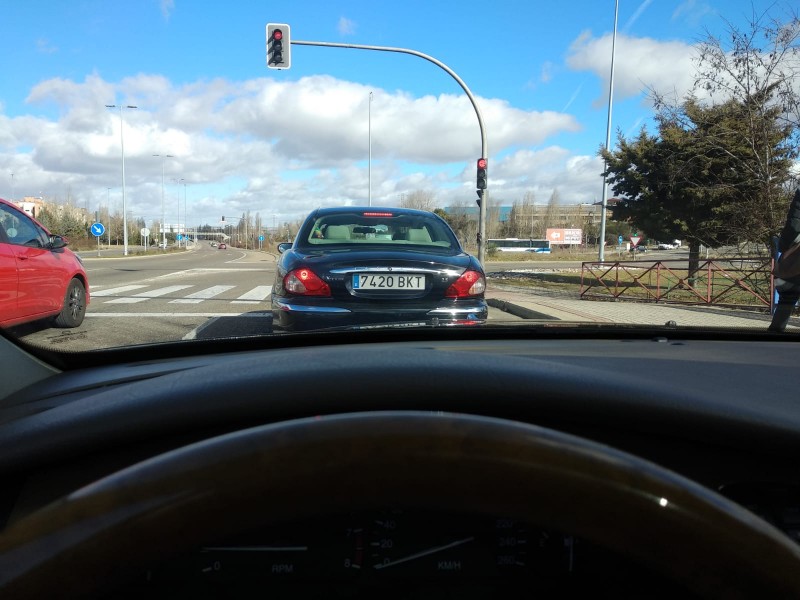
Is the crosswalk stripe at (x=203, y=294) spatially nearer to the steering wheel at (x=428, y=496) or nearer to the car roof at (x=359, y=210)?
the car roof at (x=359, y=210)

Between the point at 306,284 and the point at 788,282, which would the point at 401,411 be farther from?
the point at 788,282

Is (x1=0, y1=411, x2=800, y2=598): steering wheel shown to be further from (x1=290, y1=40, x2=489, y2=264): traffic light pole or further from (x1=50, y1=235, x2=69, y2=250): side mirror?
(x1=290, y1=40, x2=489, y2=264): traffic light pole

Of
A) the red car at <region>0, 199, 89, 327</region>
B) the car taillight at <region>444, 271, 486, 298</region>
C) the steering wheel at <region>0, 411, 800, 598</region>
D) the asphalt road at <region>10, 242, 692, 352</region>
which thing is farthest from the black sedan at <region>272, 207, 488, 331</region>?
the steering wheel at <region>0, 411, 800, 598</region>

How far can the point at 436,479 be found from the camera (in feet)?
2.63

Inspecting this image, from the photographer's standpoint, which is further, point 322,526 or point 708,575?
point 322,526

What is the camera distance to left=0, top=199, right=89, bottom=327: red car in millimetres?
5789

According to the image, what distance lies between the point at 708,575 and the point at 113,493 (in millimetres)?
807

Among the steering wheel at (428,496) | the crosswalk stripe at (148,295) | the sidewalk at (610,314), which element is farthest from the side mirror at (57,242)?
the steering wheel at (428,496)

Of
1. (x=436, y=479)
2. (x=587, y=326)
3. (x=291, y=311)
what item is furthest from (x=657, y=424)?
(x=291, y=311)

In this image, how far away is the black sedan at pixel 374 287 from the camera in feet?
13.9

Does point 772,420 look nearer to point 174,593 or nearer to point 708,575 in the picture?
point 708,575

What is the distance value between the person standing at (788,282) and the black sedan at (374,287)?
2.04 metres

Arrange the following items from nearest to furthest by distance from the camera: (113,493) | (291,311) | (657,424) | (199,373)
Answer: (113,493) → (657,424) → (199,373) → (291,311)

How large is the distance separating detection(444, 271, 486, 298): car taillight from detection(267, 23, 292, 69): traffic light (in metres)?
11.8
